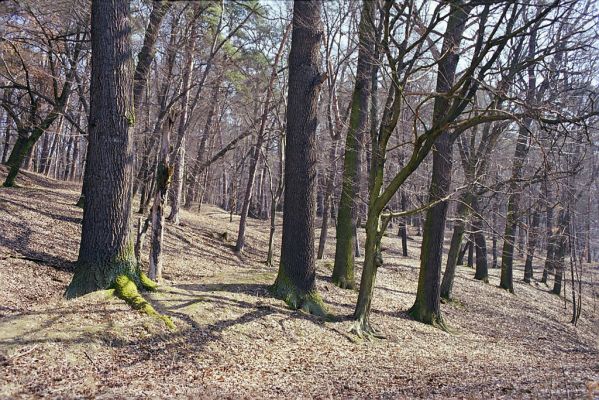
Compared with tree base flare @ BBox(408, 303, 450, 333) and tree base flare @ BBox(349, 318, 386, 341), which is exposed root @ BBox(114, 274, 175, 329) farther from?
tree base flare @ BBox(408, 303, 450, 333)

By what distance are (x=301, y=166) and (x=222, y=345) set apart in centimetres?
389

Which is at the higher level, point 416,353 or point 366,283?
point 366,283

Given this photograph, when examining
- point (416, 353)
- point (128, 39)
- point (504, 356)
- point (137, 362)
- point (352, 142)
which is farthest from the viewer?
point (352, 142)

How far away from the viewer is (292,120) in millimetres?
9219

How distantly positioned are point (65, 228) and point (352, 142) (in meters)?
7.35

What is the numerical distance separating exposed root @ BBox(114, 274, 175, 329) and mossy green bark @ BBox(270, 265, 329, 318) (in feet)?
8.87

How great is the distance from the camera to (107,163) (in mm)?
7031

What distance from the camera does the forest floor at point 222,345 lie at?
16.6 ft

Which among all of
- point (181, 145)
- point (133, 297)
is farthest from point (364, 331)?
point (181, 145)

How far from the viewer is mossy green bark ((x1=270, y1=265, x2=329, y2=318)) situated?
885 cm

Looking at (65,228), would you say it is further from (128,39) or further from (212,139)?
(212,139)

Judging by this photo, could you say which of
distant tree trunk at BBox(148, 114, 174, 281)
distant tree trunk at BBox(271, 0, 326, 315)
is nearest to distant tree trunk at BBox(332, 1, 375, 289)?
distant tree trunk at BBox(271, 0, 326, 315)

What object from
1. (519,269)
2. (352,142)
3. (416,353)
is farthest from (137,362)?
(519,269)

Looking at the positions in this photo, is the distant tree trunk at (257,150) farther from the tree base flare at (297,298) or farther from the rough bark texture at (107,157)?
the rough bark texture at (107,157)
